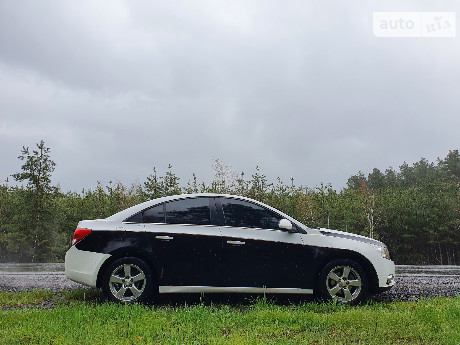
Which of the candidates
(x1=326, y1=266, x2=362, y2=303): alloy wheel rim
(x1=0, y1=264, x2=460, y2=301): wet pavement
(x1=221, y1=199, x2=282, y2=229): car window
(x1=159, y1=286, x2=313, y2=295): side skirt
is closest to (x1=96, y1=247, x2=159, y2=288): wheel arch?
(x1=159, y1=286, x2=313, y2=295): side skirt

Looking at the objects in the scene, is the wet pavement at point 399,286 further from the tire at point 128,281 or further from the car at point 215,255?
the tire at point 128,281

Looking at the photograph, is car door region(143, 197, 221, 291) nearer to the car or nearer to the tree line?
the car

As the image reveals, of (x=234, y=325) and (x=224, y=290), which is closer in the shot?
(x=234, y=325)

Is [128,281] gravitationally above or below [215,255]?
below

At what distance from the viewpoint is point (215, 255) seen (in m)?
7.56

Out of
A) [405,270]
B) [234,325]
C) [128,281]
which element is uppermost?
[128,281]

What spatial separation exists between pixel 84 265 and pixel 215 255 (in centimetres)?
206

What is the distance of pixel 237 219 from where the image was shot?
25.7 feet

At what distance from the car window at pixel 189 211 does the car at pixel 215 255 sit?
16mm

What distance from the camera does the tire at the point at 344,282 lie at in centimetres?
764

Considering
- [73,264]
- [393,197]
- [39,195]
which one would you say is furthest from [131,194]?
[73,264]

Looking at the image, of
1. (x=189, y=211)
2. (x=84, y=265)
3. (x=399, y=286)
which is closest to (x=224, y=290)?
(x=189, y=211)

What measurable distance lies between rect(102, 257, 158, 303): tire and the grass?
27cm

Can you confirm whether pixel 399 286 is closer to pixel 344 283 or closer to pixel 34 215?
pixel 344 283
